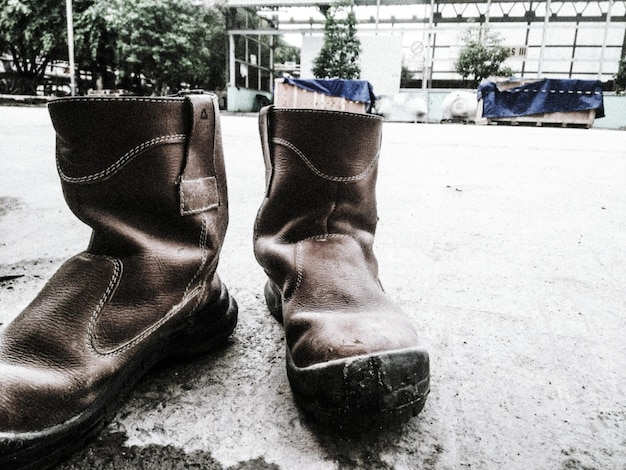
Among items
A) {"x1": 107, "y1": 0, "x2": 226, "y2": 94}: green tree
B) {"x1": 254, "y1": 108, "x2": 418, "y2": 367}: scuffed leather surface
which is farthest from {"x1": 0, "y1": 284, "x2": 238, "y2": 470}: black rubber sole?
{"x1": 107, "y1": 0, "x2": 226, "y2": 94}: green tree

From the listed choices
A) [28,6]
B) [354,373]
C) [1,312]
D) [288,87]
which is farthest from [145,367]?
[28,6]

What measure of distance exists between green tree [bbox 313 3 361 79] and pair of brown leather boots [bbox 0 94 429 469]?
15537mm

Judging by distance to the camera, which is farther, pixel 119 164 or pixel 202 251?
pixel 202 251

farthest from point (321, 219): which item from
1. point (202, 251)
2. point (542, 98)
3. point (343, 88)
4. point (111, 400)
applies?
point (542, 98)

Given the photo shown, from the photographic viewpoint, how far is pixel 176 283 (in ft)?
2.28

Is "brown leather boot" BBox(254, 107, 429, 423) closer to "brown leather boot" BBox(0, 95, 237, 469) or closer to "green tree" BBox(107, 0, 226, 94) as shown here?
"brown leather boot" BBox(0, 95, 237, 469)

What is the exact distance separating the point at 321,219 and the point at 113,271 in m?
0.34

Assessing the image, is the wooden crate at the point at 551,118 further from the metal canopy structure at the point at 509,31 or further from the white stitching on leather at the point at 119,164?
the white stitching on leather at the point at 119,164

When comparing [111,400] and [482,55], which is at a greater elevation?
[482,55]

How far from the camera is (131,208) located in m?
0.65

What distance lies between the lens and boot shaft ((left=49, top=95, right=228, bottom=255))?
61 cm

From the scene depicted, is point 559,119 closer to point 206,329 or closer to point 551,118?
point 551,118

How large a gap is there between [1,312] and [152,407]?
1.55 ft

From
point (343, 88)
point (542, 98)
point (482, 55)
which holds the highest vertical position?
point (482, 55)
